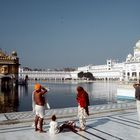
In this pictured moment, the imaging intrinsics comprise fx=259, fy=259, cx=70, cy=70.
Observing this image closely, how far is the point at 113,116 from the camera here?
1180 centimetres

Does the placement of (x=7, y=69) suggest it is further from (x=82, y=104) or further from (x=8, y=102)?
(x=82, y=104)

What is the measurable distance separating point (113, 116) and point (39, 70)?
183m

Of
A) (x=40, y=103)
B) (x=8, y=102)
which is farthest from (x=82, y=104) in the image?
(x=8, y=102)

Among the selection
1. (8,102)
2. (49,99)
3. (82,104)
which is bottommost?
(49,99)

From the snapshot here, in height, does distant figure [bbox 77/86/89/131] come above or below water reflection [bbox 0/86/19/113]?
above

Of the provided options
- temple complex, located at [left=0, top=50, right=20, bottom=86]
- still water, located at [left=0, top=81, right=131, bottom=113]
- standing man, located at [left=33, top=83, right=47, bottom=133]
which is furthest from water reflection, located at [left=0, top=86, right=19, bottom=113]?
temple complex, located at [left=0, top=50, right=20, bottom=86]

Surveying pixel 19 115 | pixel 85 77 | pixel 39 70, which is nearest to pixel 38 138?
pixel 19 115

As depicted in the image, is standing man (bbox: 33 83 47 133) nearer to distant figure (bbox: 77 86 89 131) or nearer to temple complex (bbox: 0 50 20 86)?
distant figure (bbox: 77 86 89 131)

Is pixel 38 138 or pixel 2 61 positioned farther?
pixel 2 61

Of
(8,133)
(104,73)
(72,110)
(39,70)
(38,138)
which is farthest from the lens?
(39,70)

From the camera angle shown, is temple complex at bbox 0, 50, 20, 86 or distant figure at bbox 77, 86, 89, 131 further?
temple complex at bbox 0, 50, 20, 86

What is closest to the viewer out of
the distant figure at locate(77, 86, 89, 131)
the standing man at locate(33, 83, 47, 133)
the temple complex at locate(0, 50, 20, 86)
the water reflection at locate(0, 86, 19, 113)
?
the standing man at locate(33, 83, 47, 133)

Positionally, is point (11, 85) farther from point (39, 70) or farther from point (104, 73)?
point (39, 70)

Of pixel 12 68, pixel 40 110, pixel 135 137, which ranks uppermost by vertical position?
pixel 12 68
